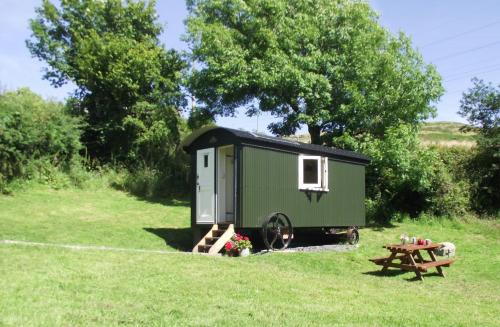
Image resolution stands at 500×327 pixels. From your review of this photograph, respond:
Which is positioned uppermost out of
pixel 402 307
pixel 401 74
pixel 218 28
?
pixel 218 28

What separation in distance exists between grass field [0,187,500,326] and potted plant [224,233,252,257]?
14.6 inches

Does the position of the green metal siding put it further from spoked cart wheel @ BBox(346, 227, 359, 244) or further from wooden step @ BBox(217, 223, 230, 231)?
wooden step @ BBox(217, 223, 230, 231)

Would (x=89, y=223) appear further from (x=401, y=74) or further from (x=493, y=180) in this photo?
(x=493, y=180)

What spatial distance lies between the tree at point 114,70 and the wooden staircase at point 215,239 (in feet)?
34.1

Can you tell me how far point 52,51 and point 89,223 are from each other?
41.2ft

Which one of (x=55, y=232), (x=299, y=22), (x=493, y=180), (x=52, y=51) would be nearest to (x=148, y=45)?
(x=52, y=51)

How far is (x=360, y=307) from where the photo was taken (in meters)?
6.39

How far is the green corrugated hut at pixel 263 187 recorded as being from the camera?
11.5 m

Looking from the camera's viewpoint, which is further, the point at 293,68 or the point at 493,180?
the point at 493,180

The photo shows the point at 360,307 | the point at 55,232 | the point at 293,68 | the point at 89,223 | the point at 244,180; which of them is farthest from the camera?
the point at 293,68

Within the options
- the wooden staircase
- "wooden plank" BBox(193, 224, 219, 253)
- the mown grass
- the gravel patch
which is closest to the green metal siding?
the wooden staircase

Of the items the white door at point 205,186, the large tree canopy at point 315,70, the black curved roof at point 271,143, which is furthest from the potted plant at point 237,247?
the large tree canopy at point 315,70

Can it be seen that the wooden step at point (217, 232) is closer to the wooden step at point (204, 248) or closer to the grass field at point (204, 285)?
the wooden step at point (204, 248)

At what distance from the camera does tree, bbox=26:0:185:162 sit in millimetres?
21719
